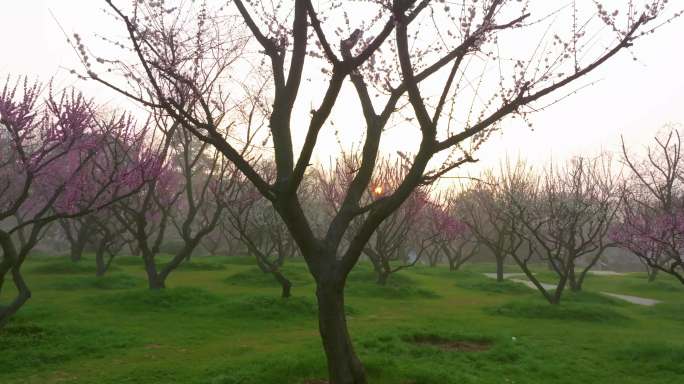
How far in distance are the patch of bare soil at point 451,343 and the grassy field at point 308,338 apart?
0.09 feet

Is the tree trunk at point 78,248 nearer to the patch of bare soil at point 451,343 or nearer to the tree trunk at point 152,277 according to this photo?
the tree trunk at point 152,277

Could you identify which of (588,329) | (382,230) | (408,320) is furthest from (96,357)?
(382,230)

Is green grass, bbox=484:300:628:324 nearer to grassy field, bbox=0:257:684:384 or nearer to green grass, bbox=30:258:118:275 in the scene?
grassy field, bbox=0:257:684:384

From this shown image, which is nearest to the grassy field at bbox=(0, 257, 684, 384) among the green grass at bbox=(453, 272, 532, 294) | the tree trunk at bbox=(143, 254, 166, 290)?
the tree trunk at bbox=(143, 254, 166, 290)

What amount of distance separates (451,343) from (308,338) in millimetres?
2948

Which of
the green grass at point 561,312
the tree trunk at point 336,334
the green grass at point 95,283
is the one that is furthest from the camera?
the green grass at point 95,283

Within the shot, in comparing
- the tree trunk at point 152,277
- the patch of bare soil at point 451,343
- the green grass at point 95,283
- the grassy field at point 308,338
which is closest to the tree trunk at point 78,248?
the green grass at point 95,283

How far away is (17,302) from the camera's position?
8.39 meters

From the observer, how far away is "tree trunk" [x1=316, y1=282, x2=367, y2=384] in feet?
21.5

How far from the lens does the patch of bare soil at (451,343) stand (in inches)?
422

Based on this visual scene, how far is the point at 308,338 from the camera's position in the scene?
455 inches

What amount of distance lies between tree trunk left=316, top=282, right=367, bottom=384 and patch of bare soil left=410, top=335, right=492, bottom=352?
4293 mm

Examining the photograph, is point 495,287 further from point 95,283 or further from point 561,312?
point 95,283

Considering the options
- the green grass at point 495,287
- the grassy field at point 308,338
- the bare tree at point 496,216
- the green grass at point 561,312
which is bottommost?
the grassy field at point 308,338
